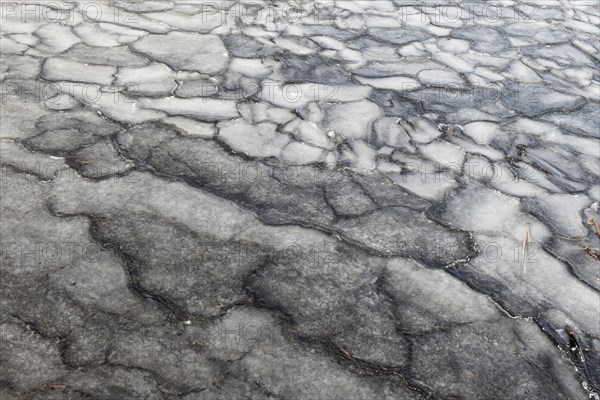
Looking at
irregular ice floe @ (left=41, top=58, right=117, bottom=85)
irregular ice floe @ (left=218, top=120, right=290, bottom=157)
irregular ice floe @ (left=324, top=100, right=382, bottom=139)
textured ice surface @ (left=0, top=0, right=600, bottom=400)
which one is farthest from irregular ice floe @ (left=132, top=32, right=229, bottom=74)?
irregular ice floe @ (left=324, top=100, right=382, bottom=139)

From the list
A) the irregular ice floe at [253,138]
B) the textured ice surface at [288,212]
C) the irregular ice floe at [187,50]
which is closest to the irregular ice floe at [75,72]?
the textured ice surface at [288,212]

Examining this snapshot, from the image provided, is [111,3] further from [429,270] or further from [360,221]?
[429,270]

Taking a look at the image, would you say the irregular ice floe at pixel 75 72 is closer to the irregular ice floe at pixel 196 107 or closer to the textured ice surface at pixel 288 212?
the textured ice surface at pixel 288 212

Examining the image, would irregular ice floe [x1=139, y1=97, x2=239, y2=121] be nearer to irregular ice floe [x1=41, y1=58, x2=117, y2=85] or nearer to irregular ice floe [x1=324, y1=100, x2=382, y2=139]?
irregular ice floe [x1=41, y1=58, x2=117, y2=85]

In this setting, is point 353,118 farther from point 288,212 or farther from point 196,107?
point 288,212

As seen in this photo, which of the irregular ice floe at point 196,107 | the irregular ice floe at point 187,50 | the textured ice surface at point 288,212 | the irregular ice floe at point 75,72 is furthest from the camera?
the irregular ice floe at point 187,50

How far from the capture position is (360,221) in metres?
2.41

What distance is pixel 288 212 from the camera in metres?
2.42

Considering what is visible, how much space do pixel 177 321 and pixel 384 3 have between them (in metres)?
3.33

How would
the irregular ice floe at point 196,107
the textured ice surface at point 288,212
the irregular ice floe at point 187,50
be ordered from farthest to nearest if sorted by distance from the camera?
the irregular ice floe at point 187,50 → the irregular ice floe at point 196,107 → the textured ice surface at point 288,212

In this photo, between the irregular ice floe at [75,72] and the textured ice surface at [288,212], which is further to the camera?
the irregular ice floe at [75,72]

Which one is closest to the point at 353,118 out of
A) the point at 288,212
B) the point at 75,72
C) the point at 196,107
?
the point at 196,107

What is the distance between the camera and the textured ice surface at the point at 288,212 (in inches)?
71.5

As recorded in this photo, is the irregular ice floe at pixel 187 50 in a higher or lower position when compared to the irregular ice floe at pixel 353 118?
higher
